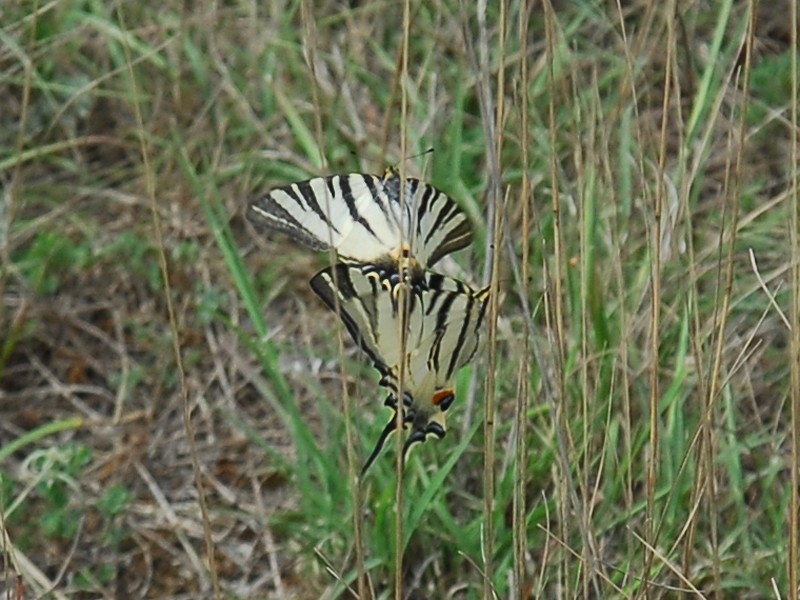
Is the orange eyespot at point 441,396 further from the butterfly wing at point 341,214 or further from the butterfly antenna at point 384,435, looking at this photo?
the butterfly wing at point 341,214

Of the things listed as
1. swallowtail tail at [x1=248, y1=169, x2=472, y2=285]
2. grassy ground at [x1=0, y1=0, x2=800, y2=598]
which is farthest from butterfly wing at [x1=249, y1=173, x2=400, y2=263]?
grassy ground at [x1=0, y1=0, x2=800, y2=598]

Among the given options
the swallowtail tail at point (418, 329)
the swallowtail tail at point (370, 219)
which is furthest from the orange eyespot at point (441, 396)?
the swallowtail tail at point (370, 219)

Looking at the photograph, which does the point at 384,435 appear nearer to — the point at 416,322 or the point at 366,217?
the point at 416,322

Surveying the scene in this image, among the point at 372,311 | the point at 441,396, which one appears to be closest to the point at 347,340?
the point at 441,396

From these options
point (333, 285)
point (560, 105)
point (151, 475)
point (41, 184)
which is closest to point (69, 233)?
point (41, 184)

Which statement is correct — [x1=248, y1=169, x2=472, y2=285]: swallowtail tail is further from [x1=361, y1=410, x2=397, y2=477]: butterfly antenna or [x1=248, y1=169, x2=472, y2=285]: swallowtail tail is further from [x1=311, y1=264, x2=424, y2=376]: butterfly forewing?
[x1=361, y1=410, x2=397, y2=477]: butterfly antenna

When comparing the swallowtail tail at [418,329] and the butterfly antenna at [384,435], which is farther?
the butterfly antenna at [384,435]

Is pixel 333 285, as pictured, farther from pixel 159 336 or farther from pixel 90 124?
pixel 90 124
